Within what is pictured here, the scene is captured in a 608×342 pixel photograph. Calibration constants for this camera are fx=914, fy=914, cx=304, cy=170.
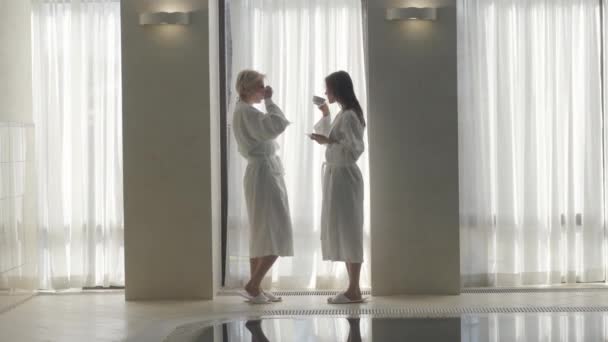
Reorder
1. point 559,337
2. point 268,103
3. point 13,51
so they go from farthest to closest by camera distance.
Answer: point 13,51, point 268,103, point 559,337

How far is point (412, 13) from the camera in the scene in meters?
6.50

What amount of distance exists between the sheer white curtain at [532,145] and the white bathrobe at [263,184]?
1.48m

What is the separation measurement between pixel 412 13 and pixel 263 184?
1.61 m

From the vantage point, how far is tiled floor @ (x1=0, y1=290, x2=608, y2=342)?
563cm

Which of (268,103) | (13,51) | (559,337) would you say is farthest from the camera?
(13,51)

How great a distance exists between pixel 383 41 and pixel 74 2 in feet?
7.95

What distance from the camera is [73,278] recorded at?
718 centimetres

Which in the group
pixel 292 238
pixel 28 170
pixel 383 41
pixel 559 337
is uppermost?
pixel 383 41

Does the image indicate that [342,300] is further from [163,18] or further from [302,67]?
[163,18]

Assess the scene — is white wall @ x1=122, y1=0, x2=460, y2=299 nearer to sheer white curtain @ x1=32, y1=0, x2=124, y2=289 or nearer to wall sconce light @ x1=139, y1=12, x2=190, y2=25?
wall sconce light @ x1=139, y1=12, x2=190, y2=25

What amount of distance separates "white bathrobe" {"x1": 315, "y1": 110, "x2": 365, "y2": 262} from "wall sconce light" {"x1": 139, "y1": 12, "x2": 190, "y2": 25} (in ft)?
4.34

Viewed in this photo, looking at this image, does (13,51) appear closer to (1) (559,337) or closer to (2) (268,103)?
(2) (268,103)

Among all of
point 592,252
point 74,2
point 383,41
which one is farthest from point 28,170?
point 592,252

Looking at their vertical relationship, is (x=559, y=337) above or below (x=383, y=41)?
below
